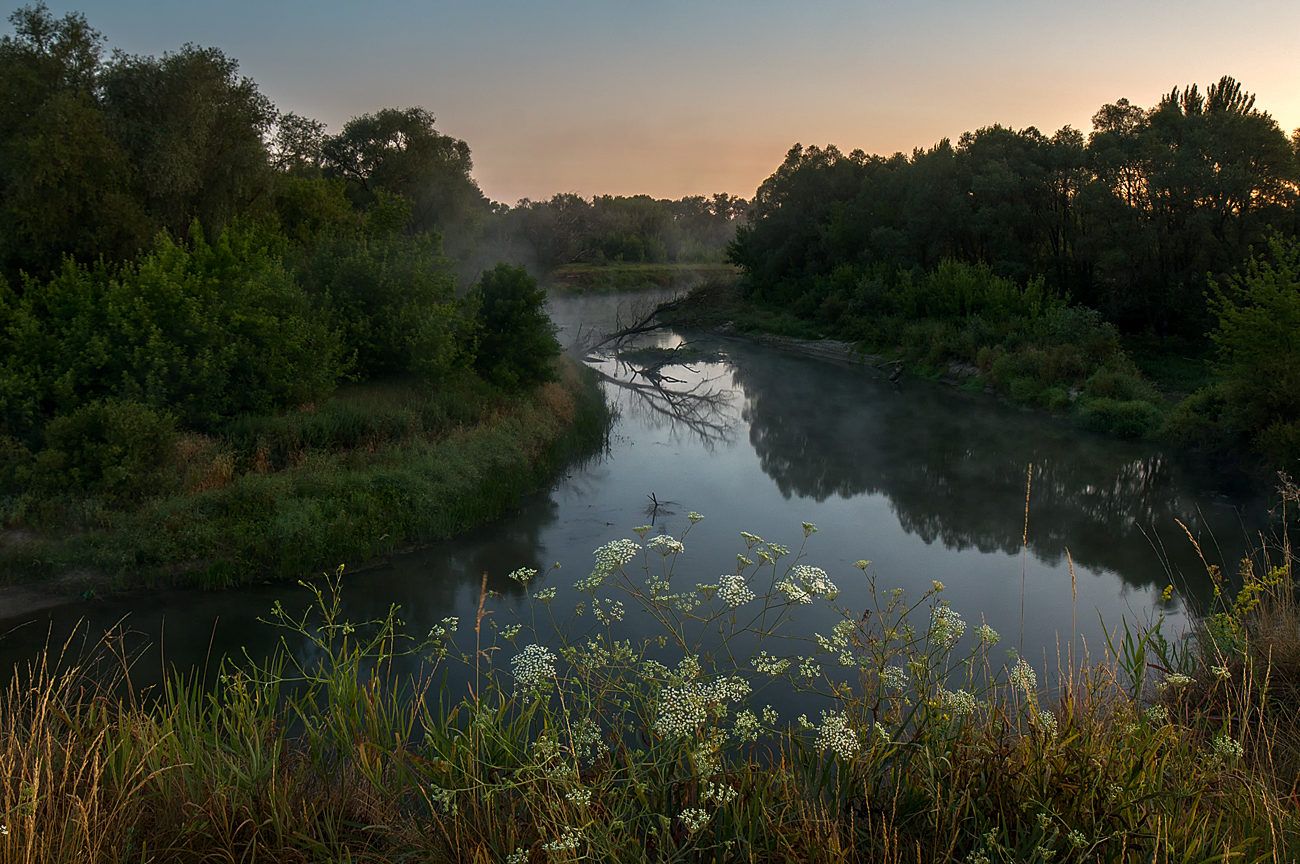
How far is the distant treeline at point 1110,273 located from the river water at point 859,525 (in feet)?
5.16

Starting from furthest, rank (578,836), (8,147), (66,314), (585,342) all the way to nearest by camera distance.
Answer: (585,342), (8,147), (66,314), (578,836)

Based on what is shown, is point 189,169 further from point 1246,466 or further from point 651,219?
point 651,219

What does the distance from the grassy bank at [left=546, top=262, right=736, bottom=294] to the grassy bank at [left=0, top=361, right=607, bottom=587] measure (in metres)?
33.6

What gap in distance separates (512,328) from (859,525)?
344 inches

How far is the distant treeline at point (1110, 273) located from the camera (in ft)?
55.3

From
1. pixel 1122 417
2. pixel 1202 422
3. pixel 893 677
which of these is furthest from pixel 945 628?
pixel 1122 417

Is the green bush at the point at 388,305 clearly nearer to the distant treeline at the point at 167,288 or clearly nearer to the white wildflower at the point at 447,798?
the distant treeline at the point at 167,288

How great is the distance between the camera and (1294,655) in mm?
6094

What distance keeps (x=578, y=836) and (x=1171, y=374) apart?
82.2 feet

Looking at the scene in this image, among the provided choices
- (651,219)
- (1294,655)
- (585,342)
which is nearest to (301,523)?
(1294,655)

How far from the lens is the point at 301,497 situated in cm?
1245

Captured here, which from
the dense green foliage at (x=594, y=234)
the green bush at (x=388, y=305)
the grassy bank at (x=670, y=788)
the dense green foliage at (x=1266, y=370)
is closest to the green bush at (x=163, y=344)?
the green bush at (x=388, y=305)

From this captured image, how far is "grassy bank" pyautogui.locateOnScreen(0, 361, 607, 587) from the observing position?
1110 cm

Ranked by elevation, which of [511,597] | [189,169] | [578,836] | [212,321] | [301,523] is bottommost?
[511,597]
